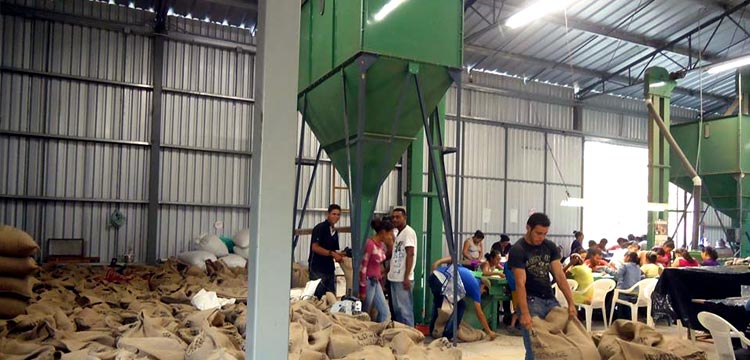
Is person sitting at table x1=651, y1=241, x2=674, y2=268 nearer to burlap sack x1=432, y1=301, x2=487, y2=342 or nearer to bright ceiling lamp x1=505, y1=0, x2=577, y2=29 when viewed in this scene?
burlap sack x1=432, y1=301, x2=487, y2=342

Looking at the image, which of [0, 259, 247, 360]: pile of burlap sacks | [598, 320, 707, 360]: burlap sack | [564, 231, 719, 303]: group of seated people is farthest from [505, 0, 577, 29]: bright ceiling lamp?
[0, 259, 247, 360]: pile of burlap sacks

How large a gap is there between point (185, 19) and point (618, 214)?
535 inches

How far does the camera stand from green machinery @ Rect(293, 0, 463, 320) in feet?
19.2

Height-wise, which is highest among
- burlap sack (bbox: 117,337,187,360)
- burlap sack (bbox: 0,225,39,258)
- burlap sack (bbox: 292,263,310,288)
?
burlap sack (bbox: 0,225,39,258)

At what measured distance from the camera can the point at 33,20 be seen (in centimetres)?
1148

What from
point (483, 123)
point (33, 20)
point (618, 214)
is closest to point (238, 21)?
point (33, 20)

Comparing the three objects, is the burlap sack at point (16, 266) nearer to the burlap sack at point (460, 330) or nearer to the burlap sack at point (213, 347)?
the burlap sack at point (213, 347)

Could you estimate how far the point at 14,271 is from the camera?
5230 mm

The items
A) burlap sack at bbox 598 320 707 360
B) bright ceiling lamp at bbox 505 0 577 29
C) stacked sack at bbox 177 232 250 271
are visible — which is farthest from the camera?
stacked sack at bbox 177 232 250 271

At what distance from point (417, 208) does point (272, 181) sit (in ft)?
16.8

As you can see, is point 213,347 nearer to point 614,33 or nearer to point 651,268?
point 651,268

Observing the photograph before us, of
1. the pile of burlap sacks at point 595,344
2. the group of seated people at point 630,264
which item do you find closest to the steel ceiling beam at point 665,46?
the group of seated people at point 630,264

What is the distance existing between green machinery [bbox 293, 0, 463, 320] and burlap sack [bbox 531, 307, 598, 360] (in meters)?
1.57

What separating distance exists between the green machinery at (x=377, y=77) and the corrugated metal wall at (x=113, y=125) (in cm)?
629
